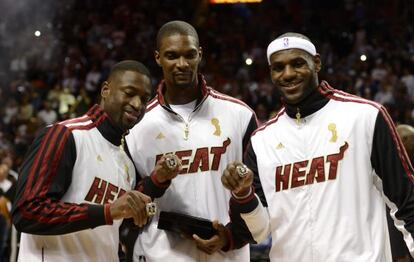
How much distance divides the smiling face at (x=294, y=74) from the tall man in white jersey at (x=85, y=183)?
32.4 inches

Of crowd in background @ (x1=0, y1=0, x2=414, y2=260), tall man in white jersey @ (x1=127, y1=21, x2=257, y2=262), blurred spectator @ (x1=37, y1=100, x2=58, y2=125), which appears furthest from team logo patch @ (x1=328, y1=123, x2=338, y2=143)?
blurred spectator @ (x1=37, y1=100, x2=58, y2=125)

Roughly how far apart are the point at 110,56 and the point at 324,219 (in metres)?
14.6

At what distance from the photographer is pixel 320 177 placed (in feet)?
14.5

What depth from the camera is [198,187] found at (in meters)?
5.01

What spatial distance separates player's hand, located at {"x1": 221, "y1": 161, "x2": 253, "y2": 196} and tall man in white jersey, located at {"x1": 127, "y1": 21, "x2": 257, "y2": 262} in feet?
2.20

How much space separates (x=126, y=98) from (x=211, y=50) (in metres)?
14.7

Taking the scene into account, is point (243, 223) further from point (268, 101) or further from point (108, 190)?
point (268, 101)

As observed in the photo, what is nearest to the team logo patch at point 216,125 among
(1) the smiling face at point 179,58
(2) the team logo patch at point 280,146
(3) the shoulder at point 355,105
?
(1) the smiling face at point 179,58

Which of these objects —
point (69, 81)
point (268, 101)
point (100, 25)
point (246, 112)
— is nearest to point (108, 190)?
point (246, 112)

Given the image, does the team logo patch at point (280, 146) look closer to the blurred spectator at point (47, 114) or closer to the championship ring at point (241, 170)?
the championship ring at point (241, 170)

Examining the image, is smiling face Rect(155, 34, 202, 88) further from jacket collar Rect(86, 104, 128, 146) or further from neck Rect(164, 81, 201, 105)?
jacket collar Rect(86, 104, 128, 146)

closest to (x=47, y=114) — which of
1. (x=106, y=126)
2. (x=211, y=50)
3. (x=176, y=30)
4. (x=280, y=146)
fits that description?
(x=211, y=50)

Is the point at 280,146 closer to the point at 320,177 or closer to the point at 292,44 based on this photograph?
the point at 320,177

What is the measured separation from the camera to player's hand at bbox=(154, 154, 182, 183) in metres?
4.56
